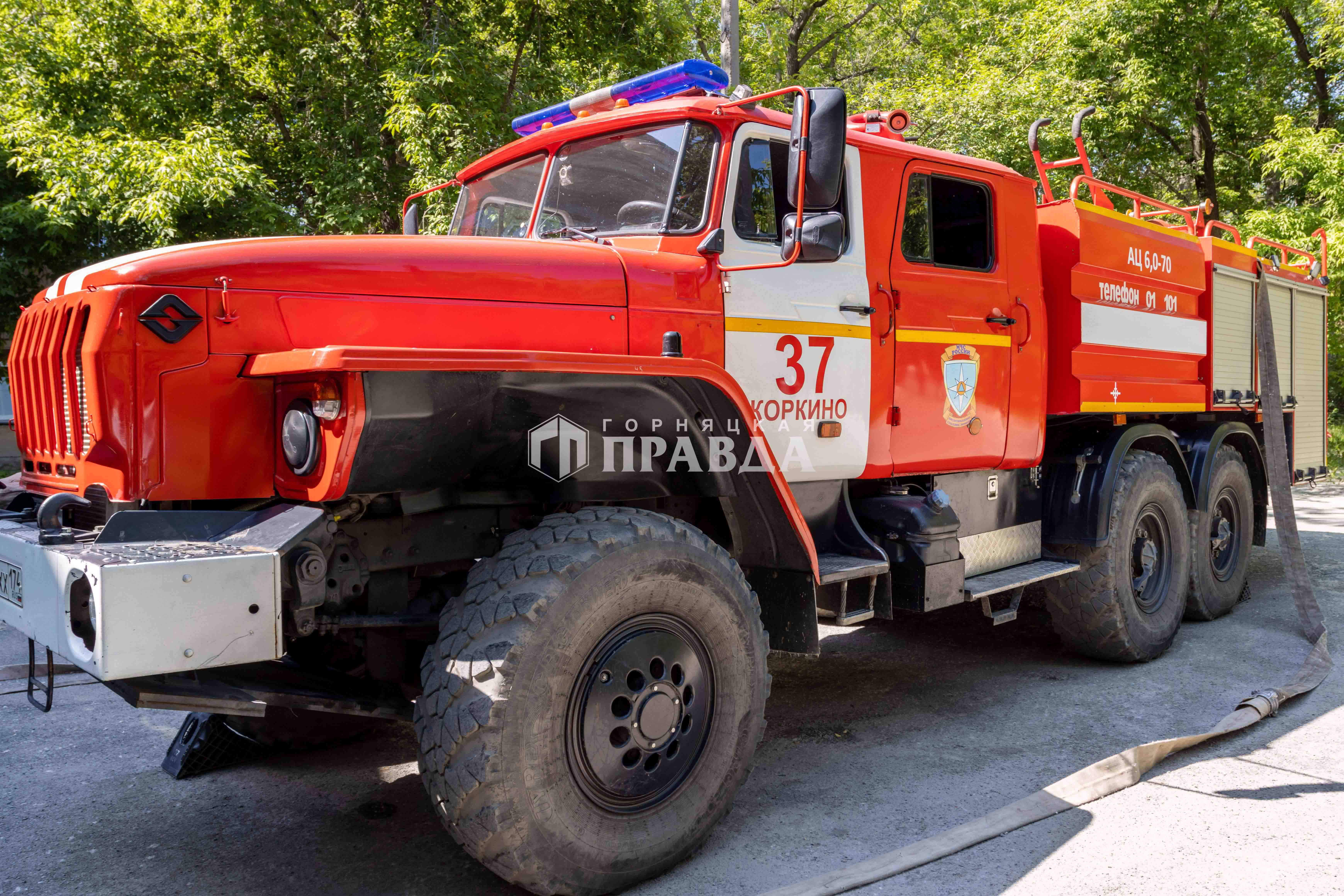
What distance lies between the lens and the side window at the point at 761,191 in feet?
12.4

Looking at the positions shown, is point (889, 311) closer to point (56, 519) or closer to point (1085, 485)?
point (1085, 485)

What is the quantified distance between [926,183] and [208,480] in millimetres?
3333

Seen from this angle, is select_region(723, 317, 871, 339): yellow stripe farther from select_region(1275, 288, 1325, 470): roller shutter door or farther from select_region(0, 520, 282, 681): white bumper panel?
select_region(1275, 288, 1325, 470): roller shutter door

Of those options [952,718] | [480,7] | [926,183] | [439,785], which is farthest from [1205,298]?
[480,7]

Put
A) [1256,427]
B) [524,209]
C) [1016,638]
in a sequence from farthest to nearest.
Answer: [1256,427]
[1016,638]
[524,209]

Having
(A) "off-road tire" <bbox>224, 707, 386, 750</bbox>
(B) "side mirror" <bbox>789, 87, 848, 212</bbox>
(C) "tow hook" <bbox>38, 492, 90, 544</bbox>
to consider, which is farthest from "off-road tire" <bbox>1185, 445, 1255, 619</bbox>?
(C) "tow hook" <bbox>38, 492, 90, 544</bbox>

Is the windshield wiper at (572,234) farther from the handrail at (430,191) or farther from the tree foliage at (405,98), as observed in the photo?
the tree foliage at (405,98)

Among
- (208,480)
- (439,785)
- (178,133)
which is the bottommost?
(439,785)

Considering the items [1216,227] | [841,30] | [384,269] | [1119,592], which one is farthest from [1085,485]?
[841,30]

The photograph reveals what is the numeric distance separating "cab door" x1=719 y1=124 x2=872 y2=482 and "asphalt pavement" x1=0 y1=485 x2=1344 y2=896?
1.30 m

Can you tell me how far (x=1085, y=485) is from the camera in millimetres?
5457

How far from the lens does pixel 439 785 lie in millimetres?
2756

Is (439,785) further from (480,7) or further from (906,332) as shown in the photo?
(480,7)

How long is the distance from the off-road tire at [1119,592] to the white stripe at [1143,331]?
68 centimetres
